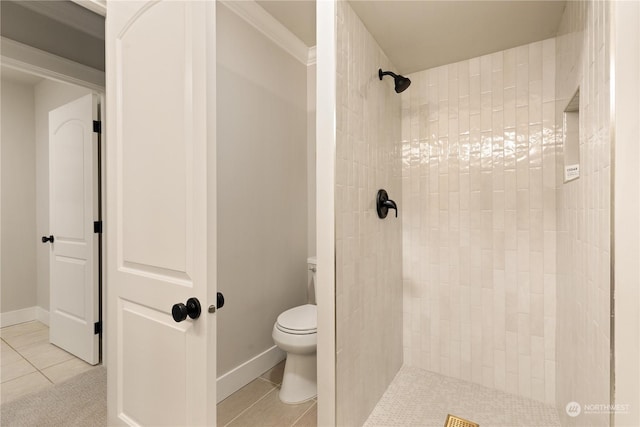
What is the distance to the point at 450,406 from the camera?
182cm

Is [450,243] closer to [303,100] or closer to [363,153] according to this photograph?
[363,153]

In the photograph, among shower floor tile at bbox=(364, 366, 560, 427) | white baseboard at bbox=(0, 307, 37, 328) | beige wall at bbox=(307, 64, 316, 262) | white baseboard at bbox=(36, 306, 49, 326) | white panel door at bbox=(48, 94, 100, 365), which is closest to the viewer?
shower floor tile at bbox=(364, 366, 560, 427)

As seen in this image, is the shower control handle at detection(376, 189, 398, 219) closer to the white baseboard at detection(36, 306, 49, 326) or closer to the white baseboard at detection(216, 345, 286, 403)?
the white baseboard at detection(216, 345, 286, 403)

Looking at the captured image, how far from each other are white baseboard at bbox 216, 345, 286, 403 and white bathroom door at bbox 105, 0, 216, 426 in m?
0.64

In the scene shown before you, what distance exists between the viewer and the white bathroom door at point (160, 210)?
3.47 ft

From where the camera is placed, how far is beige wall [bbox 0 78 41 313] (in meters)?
3.24

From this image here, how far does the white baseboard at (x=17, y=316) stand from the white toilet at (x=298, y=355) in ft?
10.4

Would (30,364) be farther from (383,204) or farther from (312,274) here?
(383,204)

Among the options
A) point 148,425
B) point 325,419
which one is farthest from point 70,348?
point 325,419

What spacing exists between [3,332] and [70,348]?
117cm

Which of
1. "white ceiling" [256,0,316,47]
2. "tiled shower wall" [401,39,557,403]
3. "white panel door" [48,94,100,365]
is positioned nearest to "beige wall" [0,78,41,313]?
"white panel door" [48,94,100,365]

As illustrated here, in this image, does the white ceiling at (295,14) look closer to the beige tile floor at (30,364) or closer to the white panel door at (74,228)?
the white panel door at (74,228)

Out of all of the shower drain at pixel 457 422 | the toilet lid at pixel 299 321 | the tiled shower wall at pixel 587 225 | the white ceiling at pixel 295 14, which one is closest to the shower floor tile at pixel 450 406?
the shower drain at pixel 457 422

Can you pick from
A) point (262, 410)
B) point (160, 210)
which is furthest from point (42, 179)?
point (262, 410)
